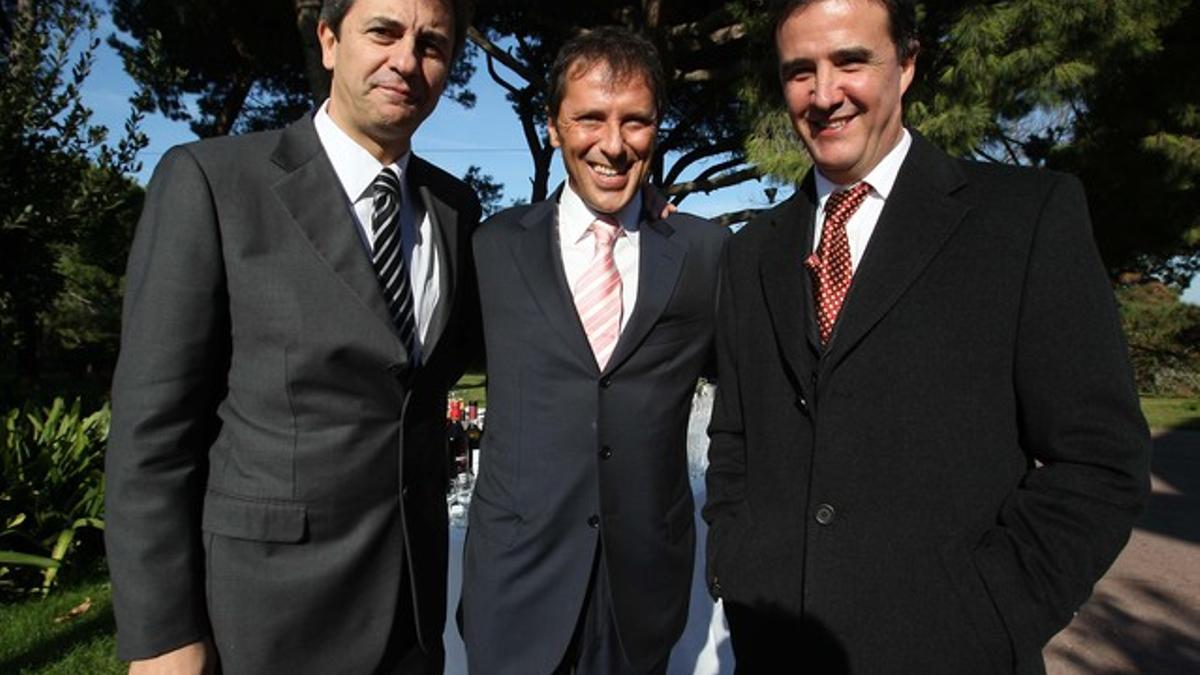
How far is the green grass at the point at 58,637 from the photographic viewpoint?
3.94m

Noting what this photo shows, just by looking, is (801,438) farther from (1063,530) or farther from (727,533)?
(1063,530)

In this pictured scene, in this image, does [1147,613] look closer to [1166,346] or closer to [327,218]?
[327,218]

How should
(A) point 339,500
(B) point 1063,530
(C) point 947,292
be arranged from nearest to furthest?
(B) point 1063,530 → (C) point 947,292 → (A) point 339,500

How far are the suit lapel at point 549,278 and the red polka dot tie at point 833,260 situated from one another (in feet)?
1.96

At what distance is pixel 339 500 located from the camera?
69.6 inches

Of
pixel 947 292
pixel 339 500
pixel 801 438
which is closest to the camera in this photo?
pixel 947 292

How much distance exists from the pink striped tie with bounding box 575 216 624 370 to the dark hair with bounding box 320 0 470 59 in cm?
64

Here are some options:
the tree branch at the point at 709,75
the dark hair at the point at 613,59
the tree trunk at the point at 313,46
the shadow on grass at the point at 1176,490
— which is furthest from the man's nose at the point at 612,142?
the tree branch at the point at 709,75

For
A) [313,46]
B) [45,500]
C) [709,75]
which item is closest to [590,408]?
[45,500]

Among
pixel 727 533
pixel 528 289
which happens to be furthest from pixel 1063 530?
pixel 528 289

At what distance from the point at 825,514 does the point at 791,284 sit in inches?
19.0

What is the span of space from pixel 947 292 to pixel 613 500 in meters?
0.94

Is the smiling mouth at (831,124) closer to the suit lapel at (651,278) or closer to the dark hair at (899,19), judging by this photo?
the dark hair at (899,19)

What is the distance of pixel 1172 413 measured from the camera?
13.9 metres
